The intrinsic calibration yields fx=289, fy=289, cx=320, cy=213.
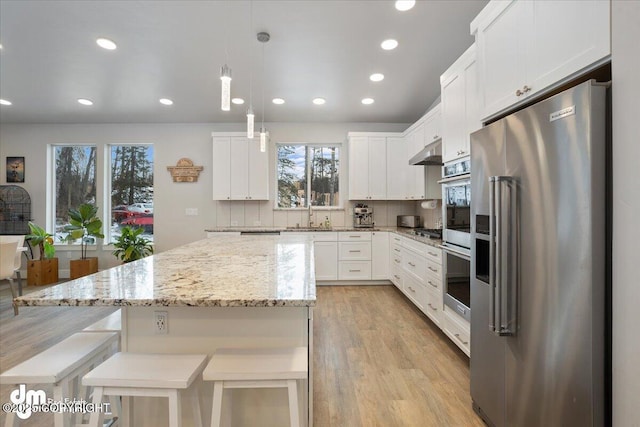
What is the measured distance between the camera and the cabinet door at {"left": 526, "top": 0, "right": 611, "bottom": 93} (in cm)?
108

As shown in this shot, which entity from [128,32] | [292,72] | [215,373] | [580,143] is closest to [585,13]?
[580,143]

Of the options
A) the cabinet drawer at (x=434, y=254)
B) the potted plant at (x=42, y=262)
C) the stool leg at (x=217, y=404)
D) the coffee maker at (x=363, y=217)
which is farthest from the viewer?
the coffee maker at (x=363, y=217)

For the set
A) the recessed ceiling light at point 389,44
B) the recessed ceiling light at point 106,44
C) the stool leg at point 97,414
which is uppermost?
the recessed ceiling light at point 106,44

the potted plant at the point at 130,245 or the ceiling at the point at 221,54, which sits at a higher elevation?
the ceiling at the point at 221,54

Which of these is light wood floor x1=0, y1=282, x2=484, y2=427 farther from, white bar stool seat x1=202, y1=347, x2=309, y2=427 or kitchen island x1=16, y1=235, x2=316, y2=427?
white bar stool seat x1=202, y1=347, x2=309, y2=427

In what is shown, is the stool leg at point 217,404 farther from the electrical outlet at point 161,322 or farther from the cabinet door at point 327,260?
the cabinet door at point 327,260

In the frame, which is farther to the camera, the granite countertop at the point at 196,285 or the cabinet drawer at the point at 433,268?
the cabinet drawer at the point at 433,268

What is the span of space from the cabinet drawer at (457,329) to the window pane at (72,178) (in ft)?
20.0

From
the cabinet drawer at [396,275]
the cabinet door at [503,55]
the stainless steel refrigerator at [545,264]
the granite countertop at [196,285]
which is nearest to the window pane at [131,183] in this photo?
the granite countertop at [196,285]

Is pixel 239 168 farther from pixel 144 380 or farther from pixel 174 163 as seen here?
pixel 144 380

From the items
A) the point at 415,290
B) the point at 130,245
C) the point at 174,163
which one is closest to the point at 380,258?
Result: the point at 415,290

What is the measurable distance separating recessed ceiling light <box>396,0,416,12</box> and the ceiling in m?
0.05

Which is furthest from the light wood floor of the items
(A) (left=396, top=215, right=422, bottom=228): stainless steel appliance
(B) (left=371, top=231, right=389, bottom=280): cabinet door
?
(A) (left=396, top=215, right=422, bottom=228): stainless steel appliance

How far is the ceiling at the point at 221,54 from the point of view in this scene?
2.36 meters
